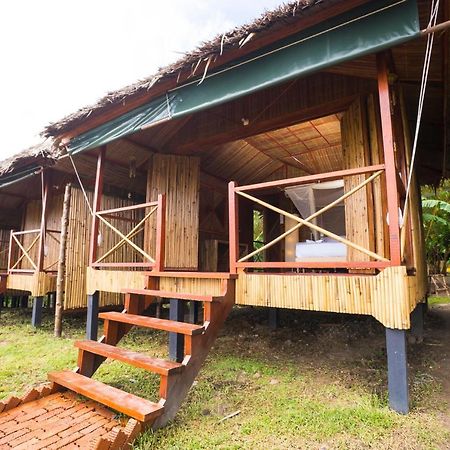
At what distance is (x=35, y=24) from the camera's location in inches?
785

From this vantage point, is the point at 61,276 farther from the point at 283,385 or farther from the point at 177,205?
the point at 283,385

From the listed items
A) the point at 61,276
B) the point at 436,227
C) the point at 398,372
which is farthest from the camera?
the point at 436,227

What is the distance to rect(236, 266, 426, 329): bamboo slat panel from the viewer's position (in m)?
2.62

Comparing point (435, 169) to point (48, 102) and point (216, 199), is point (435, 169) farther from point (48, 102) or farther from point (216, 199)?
point (48, 102)

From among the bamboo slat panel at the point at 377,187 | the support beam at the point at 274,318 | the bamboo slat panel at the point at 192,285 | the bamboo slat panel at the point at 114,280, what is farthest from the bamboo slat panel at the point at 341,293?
the support beam at the point at 274,318

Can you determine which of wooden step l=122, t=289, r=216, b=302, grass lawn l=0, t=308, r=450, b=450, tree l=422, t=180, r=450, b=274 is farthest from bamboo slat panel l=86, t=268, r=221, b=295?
tree l=422, t=180, r=450, b=274

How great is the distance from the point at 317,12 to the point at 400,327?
2.75 meters

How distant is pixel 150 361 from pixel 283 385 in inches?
55.1

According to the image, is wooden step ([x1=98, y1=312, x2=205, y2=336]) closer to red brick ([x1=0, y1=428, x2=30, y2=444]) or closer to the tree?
red brick ([x1=0, y1=428, x2=30, y2=444])

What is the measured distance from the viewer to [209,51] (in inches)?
130

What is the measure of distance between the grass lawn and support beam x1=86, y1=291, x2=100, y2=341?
0.32 metres

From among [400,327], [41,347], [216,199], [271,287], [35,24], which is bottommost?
[41,347]

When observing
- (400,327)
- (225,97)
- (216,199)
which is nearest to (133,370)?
(400,327)

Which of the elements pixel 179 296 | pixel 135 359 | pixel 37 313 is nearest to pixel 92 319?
pixel 37 313
